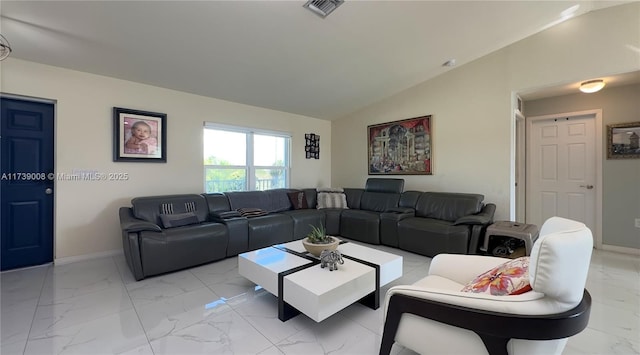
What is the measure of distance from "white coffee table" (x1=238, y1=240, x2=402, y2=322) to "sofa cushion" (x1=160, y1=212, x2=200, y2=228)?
4.04 feet

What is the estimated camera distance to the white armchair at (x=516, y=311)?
99 centimetres

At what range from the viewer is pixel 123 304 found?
2174 mm

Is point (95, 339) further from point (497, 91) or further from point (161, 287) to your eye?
point (497, 91)


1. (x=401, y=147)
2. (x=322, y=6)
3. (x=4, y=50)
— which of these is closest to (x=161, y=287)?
(x=4, y=50)

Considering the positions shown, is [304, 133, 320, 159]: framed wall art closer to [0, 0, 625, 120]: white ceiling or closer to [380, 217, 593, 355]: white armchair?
[0, 0, 625, 120]: white ceiling

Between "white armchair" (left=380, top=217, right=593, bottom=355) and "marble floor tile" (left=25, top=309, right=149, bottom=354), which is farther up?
"white armchair" (left=380, top=217, right=593, bottom=355)

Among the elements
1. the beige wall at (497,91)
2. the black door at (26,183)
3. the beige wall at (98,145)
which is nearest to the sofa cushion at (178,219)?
the beige wall at (98,145)

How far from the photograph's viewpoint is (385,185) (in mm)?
4531

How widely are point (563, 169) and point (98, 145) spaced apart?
6.55 metres

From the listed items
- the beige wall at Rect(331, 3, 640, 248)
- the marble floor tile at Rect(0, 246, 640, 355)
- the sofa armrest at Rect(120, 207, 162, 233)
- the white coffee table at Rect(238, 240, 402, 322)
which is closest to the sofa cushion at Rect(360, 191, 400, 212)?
the beige wall at Rect(331, 3, 640, 248)

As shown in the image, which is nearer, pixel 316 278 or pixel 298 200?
pixel 316 278

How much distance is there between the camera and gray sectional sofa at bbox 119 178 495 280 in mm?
2773

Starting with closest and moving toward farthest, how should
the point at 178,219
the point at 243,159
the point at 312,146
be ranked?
the point at 178,219
the point at 243,159
the point at 312,146

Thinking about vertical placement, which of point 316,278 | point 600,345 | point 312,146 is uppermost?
point 312,146
